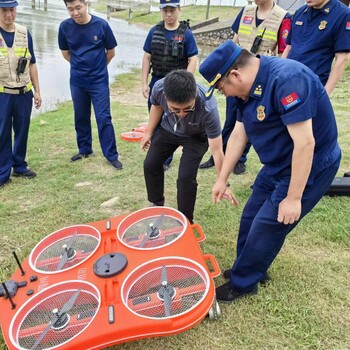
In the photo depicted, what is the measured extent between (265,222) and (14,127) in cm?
309

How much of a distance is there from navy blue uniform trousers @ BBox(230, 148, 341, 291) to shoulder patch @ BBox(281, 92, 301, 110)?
0.46m

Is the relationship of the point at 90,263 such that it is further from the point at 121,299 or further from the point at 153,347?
the point at 153,347

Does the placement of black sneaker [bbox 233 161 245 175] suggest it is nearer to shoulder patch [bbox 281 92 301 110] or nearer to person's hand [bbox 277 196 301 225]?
person's hand [bbox 277 196 301 225]

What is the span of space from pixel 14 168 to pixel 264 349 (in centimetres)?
Result: 336

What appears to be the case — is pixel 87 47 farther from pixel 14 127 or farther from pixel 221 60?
pixel 221 60

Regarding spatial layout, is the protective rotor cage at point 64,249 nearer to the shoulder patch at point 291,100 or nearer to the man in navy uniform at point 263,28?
the shoulder patch at point 291,100

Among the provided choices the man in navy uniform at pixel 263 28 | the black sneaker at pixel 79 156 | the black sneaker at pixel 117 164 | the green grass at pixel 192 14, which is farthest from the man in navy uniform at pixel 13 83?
the green grass at pixel 192 14

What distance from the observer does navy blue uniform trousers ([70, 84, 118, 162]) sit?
4.16 meters

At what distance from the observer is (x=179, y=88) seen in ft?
7.04

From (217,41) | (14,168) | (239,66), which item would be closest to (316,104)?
(239,66)

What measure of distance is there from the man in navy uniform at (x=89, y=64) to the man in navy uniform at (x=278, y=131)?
8.18ft

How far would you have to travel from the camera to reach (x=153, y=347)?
6.43 ft

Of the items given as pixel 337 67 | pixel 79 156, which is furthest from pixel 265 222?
pixel 79 156

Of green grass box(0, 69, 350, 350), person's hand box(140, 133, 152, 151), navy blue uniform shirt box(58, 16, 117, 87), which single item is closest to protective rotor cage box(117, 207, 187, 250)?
green grass box(0, 69, 350, 350)
